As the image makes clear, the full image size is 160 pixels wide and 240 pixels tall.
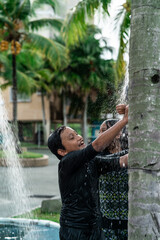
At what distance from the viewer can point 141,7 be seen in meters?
2.06

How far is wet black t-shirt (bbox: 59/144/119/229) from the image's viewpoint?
254cm

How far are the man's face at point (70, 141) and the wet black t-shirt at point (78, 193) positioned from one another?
0.29 ft

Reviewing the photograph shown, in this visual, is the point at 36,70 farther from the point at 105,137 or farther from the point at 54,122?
the point at 105,137

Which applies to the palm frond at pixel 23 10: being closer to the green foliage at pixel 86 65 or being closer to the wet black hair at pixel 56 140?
the green foliage at pixel 86 65

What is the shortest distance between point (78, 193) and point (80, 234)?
27 cm

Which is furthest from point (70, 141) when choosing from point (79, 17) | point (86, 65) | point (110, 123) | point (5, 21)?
point (86, 65)

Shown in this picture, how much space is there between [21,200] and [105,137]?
25.0 ft

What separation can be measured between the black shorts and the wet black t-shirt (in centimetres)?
3

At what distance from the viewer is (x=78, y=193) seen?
2568mm

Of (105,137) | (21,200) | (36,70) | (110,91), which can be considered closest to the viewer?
(105,137)

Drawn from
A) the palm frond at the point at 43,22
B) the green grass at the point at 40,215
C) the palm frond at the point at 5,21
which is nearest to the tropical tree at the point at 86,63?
the palm frond at the point at 43,22

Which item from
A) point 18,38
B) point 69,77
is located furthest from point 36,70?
point 18,38

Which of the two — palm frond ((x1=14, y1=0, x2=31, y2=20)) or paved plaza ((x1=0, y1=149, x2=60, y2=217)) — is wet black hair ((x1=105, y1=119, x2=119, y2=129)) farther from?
palm frond ((x1=14, y1=0, x2=31, y2=20))

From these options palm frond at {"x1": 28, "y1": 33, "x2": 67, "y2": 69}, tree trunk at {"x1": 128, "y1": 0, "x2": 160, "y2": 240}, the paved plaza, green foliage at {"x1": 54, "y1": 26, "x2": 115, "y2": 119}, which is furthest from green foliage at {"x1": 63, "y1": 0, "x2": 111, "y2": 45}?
green foliage at {"x1": 54, "y1": 26, "x2": 115, "y2": 119}
